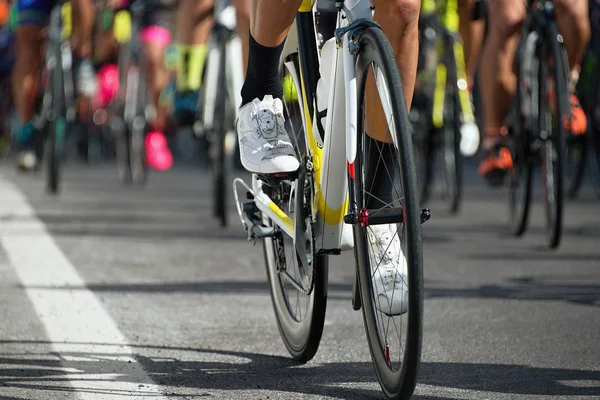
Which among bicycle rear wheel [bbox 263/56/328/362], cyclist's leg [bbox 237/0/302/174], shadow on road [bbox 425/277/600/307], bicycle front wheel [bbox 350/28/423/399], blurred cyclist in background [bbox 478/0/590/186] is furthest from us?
blurred cyclist in background [bbox 478/0/590/186]

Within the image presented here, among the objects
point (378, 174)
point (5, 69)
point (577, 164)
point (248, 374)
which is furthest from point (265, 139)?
point (5, 69)

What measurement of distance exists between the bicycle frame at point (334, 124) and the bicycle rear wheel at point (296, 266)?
0.25ft

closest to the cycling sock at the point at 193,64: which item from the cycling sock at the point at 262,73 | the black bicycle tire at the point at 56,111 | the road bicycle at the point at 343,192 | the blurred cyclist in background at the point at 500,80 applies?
the black bicycle tire at the point at 56,111

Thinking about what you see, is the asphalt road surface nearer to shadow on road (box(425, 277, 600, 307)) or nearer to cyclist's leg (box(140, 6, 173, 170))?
shadow on road (box(425, 277, 600, 307))

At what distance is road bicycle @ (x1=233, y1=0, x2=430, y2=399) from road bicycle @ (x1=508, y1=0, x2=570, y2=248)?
104 inches

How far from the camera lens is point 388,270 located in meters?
3.72

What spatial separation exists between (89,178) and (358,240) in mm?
9342

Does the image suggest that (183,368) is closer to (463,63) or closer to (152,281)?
(152,281)

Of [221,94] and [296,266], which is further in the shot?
[221,94]

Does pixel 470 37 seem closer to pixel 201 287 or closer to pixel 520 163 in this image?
pixel 520 163

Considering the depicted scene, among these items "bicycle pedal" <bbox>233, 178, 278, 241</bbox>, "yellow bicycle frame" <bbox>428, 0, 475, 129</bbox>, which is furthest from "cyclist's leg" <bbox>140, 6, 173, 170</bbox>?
"bicycle pedal" <bbox>233, 178, 278, 241</bbox>

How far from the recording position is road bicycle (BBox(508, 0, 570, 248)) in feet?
22.6

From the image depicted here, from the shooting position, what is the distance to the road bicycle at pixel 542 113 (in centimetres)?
689

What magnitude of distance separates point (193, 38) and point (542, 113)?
2848mm
